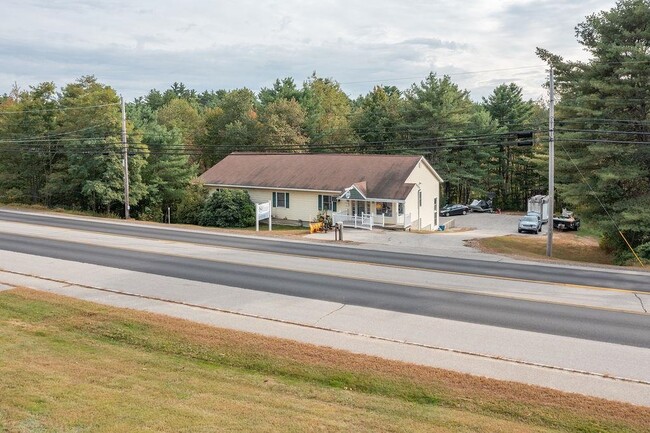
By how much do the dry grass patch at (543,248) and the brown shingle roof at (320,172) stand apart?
26.2 feet

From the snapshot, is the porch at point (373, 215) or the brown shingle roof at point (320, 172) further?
the brown shingle roof at point (320, 172)

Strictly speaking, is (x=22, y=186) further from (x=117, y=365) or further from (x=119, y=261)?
(x=117, y=365)

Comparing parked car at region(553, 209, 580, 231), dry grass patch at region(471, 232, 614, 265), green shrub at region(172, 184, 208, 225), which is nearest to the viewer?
dry grass patch at region(471, 232, 614, 265)

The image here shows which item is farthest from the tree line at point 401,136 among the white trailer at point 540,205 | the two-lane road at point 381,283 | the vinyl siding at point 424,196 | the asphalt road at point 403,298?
the asphalt road at point 403,298

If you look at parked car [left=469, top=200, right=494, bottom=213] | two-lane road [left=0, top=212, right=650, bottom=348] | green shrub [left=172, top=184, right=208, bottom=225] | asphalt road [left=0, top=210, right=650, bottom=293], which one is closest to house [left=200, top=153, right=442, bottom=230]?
green shrub [left=172, top=184, right=208, bottom=225]

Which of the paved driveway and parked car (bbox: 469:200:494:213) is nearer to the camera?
the paved driveway

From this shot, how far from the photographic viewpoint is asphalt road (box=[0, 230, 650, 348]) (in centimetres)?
1495

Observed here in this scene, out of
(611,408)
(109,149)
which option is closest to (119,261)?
(611,408)

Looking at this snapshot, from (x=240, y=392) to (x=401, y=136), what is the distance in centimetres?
5887

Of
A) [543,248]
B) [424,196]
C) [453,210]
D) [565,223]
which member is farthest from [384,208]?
[453,210]

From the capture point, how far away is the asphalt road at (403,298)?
14.9 metres

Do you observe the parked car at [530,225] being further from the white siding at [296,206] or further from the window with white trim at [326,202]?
the white siding at [296,206]

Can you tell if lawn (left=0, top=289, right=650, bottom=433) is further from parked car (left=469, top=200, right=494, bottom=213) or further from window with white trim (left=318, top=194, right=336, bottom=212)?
parked car (left=469, top=200, right=494, bottom=213)

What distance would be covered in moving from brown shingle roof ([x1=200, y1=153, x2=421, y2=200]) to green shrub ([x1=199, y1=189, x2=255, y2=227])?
7.29ft
